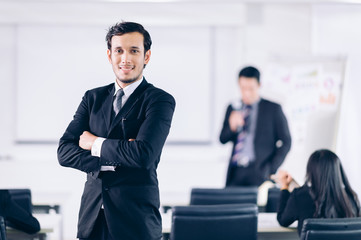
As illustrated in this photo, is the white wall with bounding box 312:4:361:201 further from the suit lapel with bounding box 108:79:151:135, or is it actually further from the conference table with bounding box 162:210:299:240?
the suit lapel with bounding box 108:79:151:135

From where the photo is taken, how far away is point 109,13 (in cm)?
601

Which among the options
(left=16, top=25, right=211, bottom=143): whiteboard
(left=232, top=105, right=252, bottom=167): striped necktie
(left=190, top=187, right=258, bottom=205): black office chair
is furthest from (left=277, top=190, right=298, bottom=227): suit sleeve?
(left=16, top=25, right=211, bottom=143): whiteboard

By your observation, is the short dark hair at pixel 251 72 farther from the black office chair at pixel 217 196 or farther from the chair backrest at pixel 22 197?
the chair backrest at pixel 22 197

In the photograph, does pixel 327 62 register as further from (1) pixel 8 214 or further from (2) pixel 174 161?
(1) pixel 8 214

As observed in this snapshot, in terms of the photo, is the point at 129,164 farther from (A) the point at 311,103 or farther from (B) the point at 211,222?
(A) the point at 311,103

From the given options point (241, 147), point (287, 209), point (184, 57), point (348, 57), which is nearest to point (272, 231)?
point (287, 209)

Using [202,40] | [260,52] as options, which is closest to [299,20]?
[260,52]

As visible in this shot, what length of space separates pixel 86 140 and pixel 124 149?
239 millimetres

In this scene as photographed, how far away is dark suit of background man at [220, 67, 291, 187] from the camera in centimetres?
469

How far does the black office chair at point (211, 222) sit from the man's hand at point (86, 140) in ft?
2.64

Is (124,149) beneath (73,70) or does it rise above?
beneath

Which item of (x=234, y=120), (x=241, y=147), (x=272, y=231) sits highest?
(x=234, y=120)

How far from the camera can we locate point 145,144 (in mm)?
1992

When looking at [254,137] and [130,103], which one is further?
[254,137]
